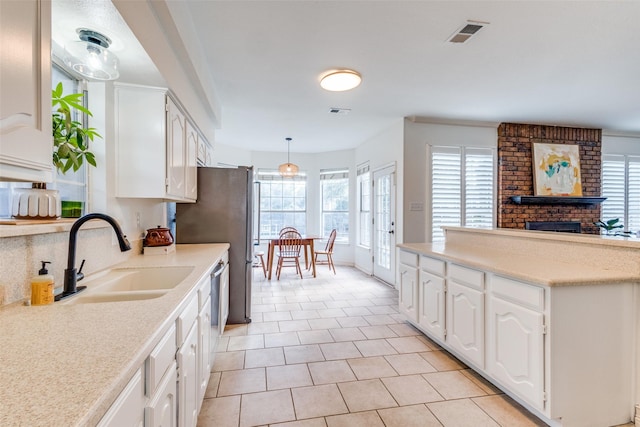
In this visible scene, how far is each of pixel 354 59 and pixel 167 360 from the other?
273 centimetres

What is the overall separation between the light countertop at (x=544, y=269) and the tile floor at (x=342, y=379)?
853 millimetres

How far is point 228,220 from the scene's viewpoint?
336cm

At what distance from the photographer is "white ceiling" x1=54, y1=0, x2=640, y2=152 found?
2150 mm

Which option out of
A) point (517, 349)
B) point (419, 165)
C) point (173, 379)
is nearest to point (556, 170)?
point (419, 165)

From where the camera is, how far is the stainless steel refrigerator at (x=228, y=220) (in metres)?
3.32

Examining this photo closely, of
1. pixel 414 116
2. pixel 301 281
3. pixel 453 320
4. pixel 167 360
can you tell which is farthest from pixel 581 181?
pixel 167 360

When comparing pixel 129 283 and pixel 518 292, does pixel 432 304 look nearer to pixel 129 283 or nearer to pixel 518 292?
pixel 518 292

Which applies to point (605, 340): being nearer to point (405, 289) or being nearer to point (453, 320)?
point (453, 320)

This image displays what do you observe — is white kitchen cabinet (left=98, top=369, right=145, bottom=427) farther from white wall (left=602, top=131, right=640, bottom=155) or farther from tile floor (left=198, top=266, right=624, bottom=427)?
white wall (left=602, top=131, right=640, bottom=155)

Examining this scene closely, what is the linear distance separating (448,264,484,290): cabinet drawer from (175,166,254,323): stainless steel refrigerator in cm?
204

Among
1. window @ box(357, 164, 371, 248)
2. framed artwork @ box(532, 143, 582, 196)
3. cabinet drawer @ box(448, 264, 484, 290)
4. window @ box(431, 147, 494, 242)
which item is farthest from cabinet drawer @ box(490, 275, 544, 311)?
window @ box(357, 164, 371, 248)

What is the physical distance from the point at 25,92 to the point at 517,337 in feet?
8.01

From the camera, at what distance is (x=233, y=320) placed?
3367mm

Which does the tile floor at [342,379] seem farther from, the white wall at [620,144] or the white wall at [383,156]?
the white wall at [620,144]
